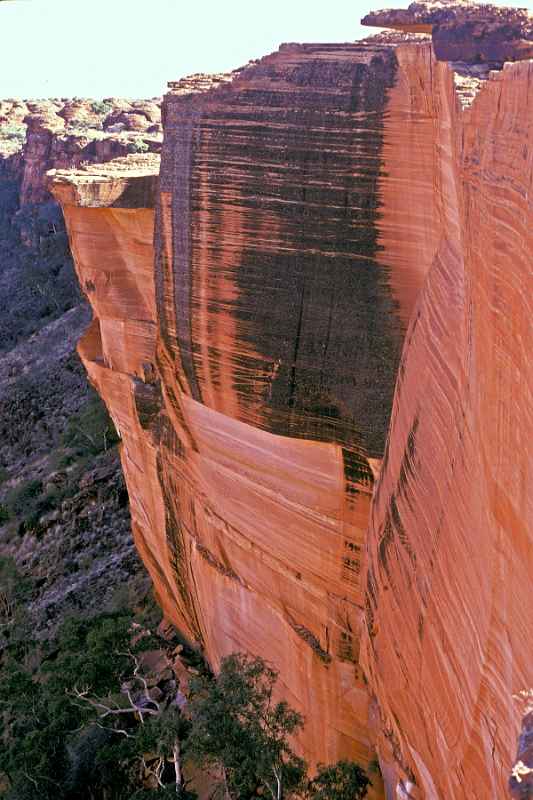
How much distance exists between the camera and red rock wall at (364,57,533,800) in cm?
572

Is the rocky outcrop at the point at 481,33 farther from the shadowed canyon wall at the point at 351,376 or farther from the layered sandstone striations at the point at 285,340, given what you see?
the layered sandstone striations at the point at 285,340

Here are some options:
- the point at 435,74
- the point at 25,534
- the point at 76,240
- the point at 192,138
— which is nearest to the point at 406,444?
the point at 435,74

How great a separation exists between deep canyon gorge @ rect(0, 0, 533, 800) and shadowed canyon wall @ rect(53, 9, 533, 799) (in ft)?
0.10

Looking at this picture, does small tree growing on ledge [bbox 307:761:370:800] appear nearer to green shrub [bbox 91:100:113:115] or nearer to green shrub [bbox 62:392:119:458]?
green shrub [bbox 62:392:119:458]

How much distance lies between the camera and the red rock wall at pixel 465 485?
18.8 feet

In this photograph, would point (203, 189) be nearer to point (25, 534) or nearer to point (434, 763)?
point (434, 763)

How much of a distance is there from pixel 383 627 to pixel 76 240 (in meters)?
8.89

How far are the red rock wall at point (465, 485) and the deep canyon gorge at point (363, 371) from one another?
0.10 ft

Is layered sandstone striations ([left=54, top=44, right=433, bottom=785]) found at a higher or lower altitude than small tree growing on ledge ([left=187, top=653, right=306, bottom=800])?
higher

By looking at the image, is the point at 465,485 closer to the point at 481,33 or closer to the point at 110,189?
the point at 481,33

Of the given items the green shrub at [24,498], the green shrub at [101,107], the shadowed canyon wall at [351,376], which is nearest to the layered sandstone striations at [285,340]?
the shadowed canyon wall at [351,376]

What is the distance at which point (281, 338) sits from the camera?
998 cm

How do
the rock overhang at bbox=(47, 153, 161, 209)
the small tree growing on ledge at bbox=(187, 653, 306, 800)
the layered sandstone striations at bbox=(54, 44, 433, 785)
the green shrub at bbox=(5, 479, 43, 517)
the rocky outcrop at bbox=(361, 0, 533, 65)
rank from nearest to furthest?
the rocky outcrop at bbox=(361, 0, 533, 65) < the layered sandstone striations at bbox=(54, 44, 433, 785) < the small tree growing on ledge at bbox=(187, 653, 306, 800) < the rock overhang at bbox=(47, 153, 161, 209) < the green shrub at bbox=(5, 479, 43, 517)

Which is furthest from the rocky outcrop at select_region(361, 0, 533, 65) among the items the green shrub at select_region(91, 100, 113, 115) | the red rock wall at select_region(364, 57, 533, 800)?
the green shrub at select_region(91, 100, 113, 115)
